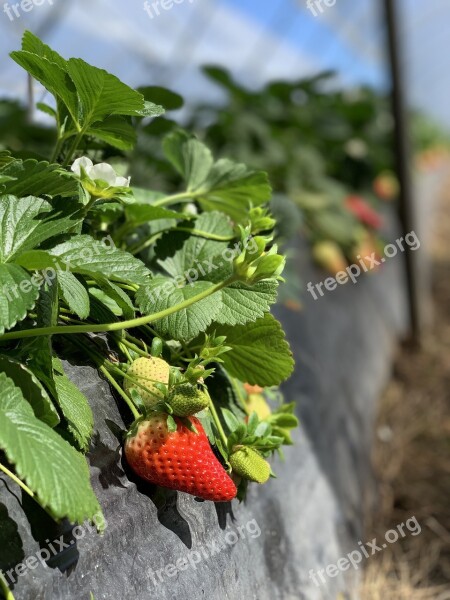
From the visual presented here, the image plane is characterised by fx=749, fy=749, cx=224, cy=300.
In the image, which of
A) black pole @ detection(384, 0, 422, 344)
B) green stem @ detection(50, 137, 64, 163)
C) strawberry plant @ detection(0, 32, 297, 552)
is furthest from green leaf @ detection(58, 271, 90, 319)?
black pole @ detection(384, 0, 422, 344)

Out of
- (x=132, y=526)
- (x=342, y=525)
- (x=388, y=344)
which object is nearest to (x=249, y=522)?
(x=132, y=526)

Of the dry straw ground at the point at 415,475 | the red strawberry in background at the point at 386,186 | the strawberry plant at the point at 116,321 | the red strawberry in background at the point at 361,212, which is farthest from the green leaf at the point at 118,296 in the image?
the red strawberry in background at the point at 386,186

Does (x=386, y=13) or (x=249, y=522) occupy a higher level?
(x=386, y=13)

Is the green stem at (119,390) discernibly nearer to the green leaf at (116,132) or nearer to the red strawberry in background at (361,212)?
the green leaf at (116,132)

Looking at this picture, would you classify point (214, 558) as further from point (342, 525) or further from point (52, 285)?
point (342, 525)

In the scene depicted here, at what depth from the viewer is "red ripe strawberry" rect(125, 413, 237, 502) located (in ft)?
2.25

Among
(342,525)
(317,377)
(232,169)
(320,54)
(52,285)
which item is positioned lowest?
(342,525)

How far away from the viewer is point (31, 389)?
0.61 meters

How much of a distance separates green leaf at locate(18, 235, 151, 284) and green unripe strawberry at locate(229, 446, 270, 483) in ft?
0.69

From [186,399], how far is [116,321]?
115mm

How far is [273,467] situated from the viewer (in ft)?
3.38

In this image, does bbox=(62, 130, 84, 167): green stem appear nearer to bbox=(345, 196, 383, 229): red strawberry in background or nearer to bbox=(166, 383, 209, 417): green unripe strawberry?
bbox=(166, 383, 209, 417): green unripe strawberry

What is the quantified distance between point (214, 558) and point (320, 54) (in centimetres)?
591

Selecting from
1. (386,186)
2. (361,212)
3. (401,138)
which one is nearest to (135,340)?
(361,212)
